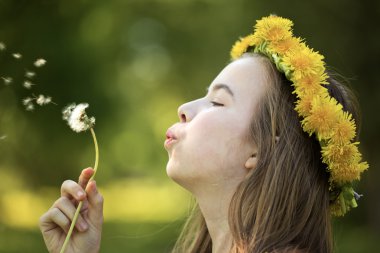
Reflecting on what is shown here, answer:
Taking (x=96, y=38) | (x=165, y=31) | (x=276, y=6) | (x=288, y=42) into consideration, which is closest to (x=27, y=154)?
(x=96, y=38)

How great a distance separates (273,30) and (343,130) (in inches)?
19.4

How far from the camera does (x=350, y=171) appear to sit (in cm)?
262

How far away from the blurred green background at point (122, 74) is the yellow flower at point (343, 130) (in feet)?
15.5

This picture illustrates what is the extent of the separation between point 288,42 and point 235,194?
61 centimetres

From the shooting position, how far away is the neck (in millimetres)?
2643

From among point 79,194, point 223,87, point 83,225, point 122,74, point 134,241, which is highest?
point 122,74

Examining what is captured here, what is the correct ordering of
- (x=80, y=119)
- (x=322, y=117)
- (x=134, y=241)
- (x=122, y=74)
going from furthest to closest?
(x=122, y=74), (x=134, y=241), (x=322, y=117), (x=80, y=119)

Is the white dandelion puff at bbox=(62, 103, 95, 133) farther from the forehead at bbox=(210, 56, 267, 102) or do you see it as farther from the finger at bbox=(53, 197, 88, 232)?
the forehead at bbox=(210, 56, 267, 102)

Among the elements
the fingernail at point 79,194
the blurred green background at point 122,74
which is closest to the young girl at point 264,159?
the fingernail at point 79,194

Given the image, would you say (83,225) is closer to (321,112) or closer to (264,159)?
(264,159)

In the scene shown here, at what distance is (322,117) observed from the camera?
2.54 metres

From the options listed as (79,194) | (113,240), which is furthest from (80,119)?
(113,240)

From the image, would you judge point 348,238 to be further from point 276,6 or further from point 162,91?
point 162,91

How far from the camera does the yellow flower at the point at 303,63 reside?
2613 millimetres
